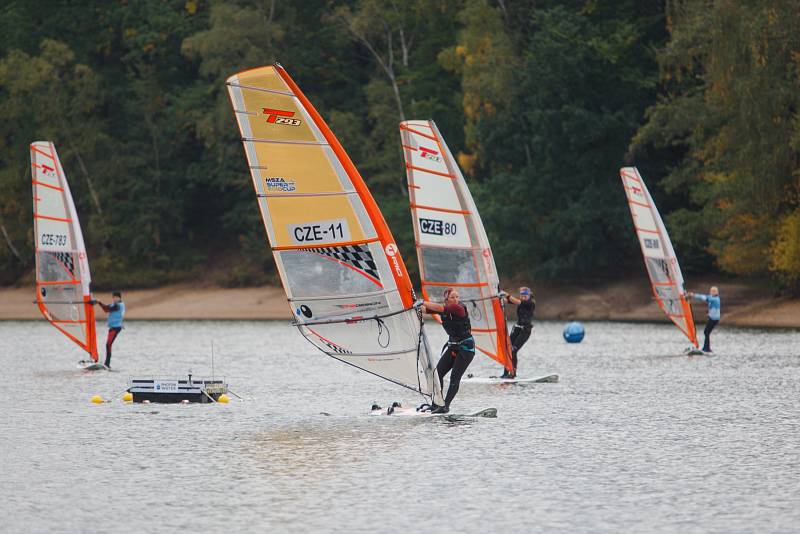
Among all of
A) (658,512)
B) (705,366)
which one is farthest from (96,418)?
(705,366)

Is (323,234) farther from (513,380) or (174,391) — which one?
(513,380)

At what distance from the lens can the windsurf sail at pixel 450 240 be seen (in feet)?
Answer: 73.6

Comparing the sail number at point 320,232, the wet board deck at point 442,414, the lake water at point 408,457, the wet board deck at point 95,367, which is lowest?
the lake water at point 408,457

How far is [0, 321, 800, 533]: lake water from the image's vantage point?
33.7 ft

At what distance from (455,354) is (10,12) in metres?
62.3

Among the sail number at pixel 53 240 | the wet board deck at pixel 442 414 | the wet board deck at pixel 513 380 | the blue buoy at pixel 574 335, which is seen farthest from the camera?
the blue buoy at pixel 574 335

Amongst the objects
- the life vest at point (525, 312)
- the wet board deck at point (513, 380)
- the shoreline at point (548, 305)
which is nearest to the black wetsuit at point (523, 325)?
the life vest at point (525, 312)

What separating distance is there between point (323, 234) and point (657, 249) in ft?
48.2

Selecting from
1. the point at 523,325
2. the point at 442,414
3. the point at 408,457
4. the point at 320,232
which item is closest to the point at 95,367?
the point at 523,325

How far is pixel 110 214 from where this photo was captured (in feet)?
223

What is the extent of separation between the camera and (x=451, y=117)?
61344mm

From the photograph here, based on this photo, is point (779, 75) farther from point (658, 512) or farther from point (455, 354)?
point (658, 512)

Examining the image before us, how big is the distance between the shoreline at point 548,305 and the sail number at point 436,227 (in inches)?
875

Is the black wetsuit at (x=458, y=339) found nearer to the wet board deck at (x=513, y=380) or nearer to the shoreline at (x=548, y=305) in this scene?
the wet board deck at (x=513, y=380)
